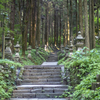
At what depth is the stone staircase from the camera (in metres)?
7.08

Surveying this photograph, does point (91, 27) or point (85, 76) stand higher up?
point (91, 27)

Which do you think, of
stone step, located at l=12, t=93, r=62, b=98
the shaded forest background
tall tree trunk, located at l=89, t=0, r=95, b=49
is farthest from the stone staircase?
tall tree trunk, located at l=89, t=0, r=95, b=49

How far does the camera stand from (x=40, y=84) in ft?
27.8

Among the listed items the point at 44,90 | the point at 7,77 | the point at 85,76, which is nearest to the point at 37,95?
the point at 44,90

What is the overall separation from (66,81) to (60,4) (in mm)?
32644

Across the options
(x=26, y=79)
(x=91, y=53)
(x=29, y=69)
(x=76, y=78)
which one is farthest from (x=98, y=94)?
(x=29, y=69)

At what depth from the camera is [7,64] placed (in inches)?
300

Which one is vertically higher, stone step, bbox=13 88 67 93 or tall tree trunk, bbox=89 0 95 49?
tall tree trunk, bbox=89 0 95 49

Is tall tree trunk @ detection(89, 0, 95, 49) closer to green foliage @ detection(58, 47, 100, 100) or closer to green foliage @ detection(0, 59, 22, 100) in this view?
green foliage @ detection(58, 47, 100, 100)

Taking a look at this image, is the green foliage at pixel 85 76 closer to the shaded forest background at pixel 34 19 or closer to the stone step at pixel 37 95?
the stone step at pixel 37 95

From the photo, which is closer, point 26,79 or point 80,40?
point 26,79

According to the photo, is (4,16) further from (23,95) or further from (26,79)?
(23,95)

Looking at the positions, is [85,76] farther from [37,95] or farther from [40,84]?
[40,84]

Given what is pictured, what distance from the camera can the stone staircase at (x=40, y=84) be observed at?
708cm
